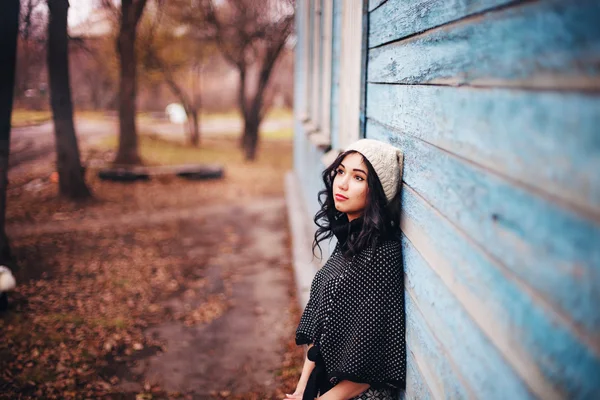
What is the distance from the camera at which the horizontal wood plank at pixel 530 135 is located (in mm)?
779

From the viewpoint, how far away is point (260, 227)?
8633 millimetres

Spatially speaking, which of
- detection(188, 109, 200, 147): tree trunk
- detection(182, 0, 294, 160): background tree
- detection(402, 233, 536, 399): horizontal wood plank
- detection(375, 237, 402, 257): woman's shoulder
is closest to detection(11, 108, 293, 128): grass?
detection(188, 109, 200, 147): tree trunk

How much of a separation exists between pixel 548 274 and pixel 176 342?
13.5ft

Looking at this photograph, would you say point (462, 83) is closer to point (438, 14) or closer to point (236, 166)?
point (438, 14)

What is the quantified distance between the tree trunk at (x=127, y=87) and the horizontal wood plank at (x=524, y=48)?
36.9 ft

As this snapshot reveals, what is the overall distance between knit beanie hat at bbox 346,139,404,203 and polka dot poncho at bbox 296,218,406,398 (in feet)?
0.89

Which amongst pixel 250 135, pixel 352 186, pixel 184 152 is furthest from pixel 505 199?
pixel 184 152

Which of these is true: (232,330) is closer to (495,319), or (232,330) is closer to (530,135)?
(495,319)

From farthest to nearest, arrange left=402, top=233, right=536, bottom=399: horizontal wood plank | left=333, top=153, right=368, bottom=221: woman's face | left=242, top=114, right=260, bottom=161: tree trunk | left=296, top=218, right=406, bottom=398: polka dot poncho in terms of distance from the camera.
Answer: left=242, top=114, right=260, bottom=161: tree trunk < left=333, top=153, right=368, bottom=221: woman's face < left=296, top=218, right=406, bottom=398: polka dot poncho < left=402, top=233, right=536, bottom=399: horizontal wood plank

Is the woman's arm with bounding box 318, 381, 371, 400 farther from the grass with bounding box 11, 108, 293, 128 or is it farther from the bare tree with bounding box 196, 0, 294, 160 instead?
the bare tree with bounding box 196, 0, 294, 160

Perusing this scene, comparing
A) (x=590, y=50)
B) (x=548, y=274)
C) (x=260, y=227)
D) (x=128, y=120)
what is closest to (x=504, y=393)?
(x=548, y=274)

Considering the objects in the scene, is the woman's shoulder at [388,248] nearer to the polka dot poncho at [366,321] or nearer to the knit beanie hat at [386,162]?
the polka dot poncho at [366,321]

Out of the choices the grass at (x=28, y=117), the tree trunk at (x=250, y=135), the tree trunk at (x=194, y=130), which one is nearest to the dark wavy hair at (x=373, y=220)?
the grass at (x=28, y=117)

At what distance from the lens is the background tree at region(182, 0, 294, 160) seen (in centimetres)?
1479
